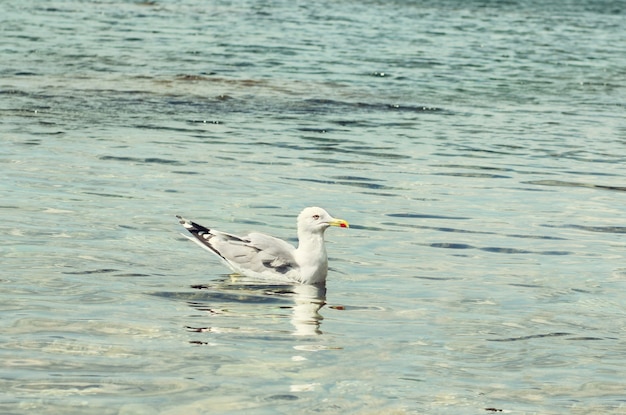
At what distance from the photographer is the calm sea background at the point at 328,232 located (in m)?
9.24

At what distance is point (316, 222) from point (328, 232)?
256 centimetres

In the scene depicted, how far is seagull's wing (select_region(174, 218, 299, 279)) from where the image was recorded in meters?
12.6

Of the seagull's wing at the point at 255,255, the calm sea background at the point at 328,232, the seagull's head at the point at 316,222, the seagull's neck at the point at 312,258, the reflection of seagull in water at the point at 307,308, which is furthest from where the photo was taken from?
the seagull's head at the point at 316,222

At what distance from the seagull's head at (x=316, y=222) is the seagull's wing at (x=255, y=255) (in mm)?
271

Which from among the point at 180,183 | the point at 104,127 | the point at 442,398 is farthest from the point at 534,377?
the point at 104,127

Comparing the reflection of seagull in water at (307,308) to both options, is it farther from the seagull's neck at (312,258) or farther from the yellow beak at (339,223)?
the yellow beak at (339,223)

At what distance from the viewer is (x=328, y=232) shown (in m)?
15.3

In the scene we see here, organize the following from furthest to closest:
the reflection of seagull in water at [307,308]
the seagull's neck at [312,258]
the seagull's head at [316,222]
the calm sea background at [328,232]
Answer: the seagull's head at [316,222], the seagull's neck at [312,258], the reflection of seagull in water at [307,308], the calm sea background at [328,232]

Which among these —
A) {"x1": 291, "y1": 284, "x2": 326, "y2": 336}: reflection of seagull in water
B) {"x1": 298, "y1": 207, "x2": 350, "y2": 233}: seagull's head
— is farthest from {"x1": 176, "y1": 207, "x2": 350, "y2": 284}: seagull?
{"x1": 291, "y1": 284, "x2": 326, "y2": 336}: reflection of seagull in water

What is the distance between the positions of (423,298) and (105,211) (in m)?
4.57

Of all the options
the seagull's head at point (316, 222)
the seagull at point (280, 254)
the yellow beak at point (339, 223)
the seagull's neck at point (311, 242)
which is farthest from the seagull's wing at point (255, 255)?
the yellow beak at point (339, 223)

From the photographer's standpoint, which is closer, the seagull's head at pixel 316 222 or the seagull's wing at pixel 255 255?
the seagull's wing at pixel 255 255

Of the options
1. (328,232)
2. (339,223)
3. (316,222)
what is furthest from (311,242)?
(328,232)

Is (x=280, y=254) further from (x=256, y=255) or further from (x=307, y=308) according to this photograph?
(x=307, y=308)
